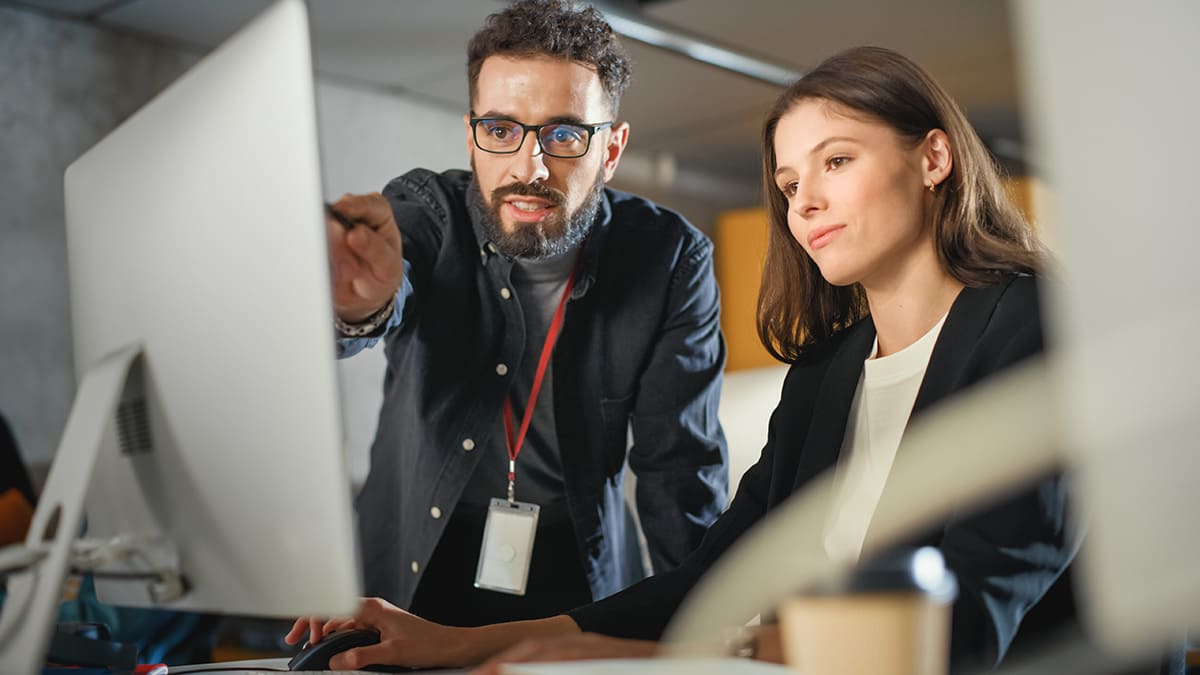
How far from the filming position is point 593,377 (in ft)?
6.50

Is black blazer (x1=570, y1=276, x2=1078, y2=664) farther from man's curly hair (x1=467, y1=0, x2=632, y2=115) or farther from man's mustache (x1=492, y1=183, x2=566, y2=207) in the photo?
man's curly hair (x1=467, y1=0, x2=632, y2=115)

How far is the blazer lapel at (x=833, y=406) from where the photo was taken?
1.41 m

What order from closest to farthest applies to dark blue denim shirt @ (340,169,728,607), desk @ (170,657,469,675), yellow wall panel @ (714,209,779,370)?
desk @ (170,657,469,675) → dark blue denim shirt @ (340,169,728,607) → yellow wall panel @ (714,209,779,370)

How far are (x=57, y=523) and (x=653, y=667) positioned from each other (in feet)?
1.72

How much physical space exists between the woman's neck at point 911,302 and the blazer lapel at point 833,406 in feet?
0.13

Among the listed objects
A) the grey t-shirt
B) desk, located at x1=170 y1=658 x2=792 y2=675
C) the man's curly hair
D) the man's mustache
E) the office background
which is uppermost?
the office background

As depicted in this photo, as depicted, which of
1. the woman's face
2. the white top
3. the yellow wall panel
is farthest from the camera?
the yellow wall panel

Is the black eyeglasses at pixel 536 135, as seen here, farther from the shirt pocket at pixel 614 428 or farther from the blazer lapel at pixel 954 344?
the blazer lapel at pixel 954 344

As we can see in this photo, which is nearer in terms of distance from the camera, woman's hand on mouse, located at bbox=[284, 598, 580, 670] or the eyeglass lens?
woman's hand on mouse, located at bbox=[284, 598, 580, 670]

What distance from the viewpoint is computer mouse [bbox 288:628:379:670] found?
4.11 ft

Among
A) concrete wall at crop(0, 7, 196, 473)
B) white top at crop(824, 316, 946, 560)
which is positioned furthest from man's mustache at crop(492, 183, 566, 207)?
concrete wall at crop(0, 7, 196, 473)

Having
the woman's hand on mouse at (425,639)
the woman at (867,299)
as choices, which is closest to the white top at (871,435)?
the woman at (867,299)

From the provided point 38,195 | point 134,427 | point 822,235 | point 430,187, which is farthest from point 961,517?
point 38,195

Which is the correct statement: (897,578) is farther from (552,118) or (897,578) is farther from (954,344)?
(552,118)
